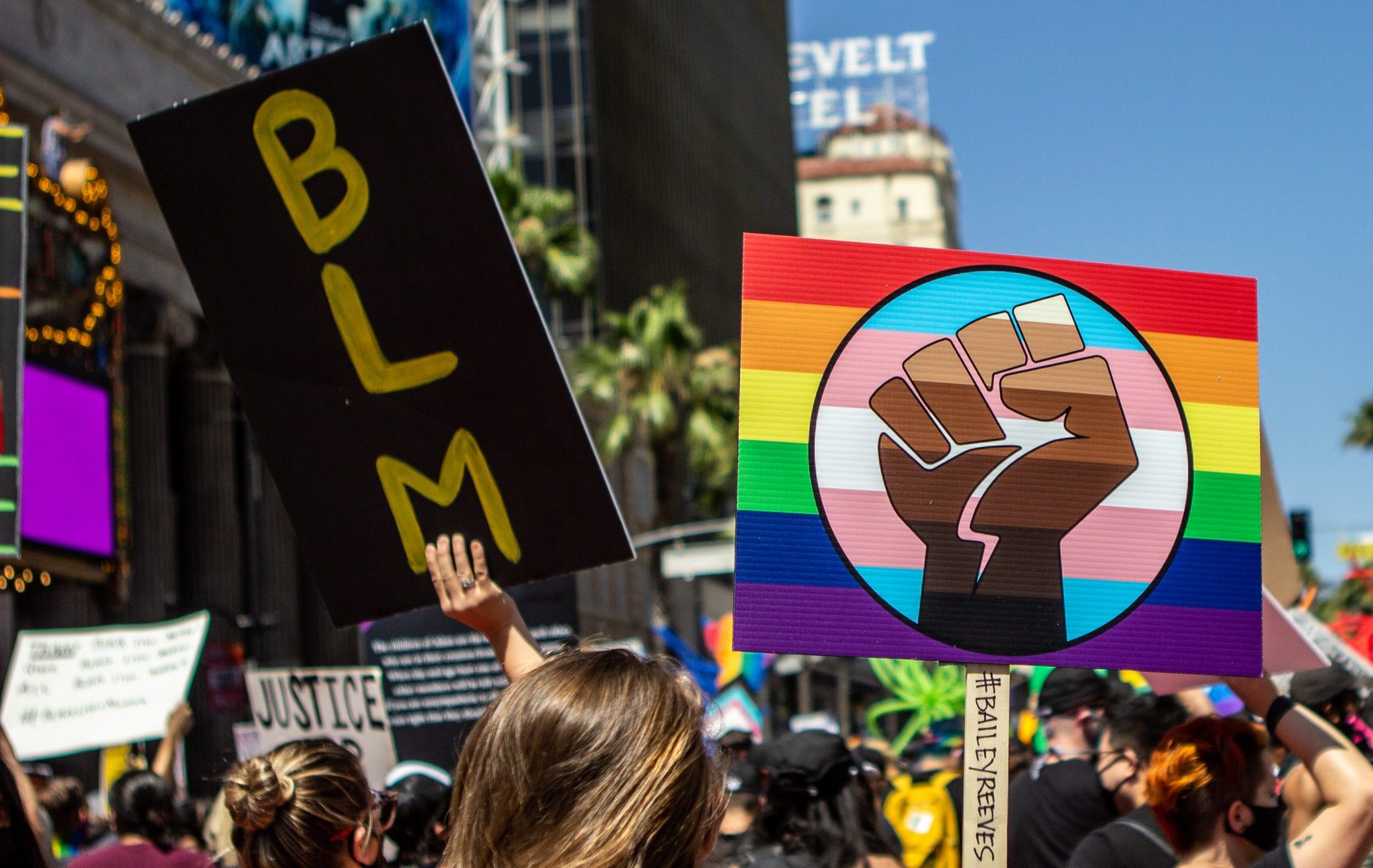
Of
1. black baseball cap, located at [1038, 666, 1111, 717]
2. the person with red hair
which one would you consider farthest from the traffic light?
the person with red hair

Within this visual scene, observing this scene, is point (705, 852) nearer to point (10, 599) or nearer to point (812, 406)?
point (812, 406)

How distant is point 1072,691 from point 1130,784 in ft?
2.14

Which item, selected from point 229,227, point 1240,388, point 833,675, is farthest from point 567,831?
point 833,675

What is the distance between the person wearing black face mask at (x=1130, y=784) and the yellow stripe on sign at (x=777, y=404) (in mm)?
1439

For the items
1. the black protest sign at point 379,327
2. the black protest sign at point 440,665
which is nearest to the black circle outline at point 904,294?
the black protest sign at point 379,327

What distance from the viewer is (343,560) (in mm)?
4012

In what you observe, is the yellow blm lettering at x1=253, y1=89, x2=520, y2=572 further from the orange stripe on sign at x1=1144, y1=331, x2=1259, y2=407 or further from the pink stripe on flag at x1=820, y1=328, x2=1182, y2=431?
the orange stripe on sign at x1=1144, y1=331, x2=1259, y2=407

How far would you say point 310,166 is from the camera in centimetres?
408

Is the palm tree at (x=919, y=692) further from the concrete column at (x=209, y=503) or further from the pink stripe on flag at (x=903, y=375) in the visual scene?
the concrete column at (x=209, y=503)

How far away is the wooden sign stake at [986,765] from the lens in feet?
10.5

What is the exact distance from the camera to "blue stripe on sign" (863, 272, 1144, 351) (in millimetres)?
3455

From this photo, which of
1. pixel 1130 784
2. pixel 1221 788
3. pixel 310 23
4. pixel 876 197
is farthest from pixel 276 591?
pixel 876 197

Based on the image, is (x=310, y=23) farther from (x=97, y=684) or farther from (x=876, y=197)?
(x=876, y=197)

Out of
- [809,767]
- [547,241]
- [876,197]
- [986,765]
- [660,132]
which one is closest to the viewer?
[986,765]
